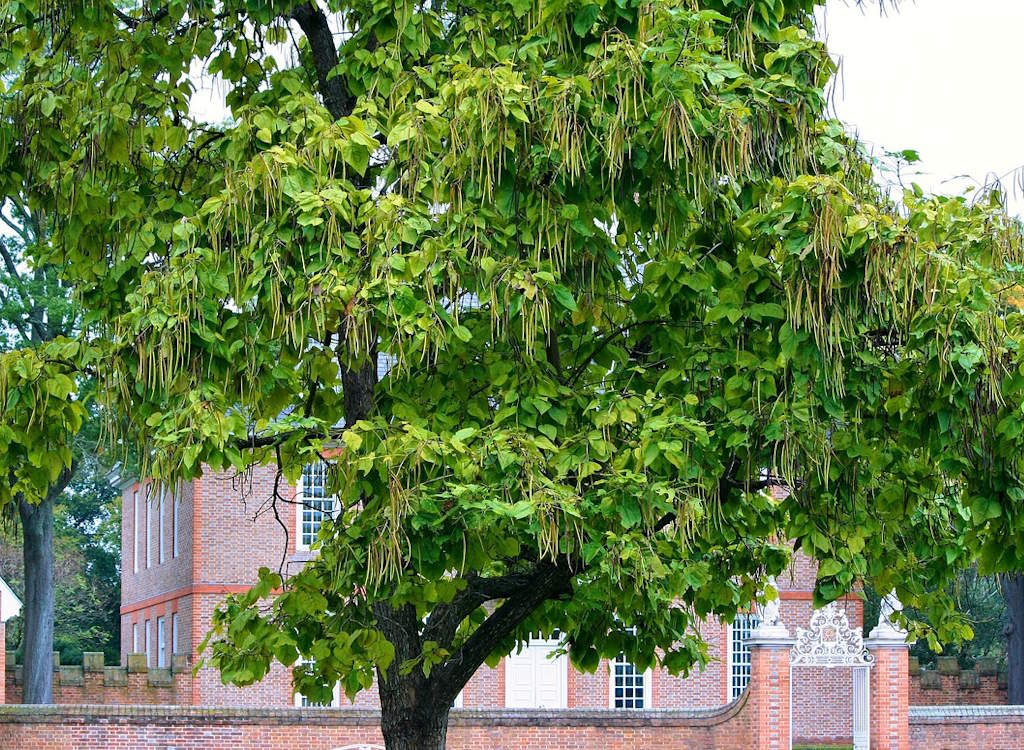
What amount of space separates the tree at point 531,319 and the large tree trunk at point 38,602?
23605mm

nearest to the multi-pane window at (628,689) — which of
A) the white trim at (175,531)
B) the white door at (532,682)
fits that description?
the white door at (532,682)

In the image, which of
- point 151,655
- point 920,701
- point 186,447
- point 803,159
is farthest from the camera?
point 151,655

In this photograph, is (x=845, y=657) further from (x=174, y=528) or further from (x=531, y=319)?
(x=531, y=319)

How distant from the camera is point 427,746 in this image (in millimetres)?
10102

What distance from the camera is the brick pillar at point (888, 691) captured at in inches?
Answer: 1013

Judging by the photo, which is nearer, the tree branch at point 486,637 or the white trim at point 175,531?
the tree branch at point 486,637

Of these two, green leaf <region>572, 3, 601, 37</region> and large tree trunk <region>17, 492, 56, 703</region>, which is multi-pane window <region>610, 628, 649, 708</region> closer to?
large tree trunk <region>17, 492, 56, 703</region>

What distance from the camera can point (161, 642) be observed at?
3841cm

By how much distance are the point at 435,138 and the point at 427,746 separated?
4.04 m

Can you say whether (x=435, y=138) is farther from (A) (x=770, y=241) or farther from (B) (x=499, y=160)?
(A) (x=770, y=241)

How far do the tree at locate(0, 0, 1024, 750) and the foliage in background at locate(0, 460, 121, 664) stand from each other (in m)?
40.3

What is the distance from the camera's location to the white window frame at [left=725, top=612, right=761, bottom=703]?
34.7 metres

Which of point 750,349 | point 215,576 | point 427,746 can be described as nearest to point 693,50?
point 750,349

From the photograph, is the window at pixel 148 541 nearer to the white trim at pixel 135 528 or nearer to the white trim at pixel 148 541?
the white trim at pixel 148 541
